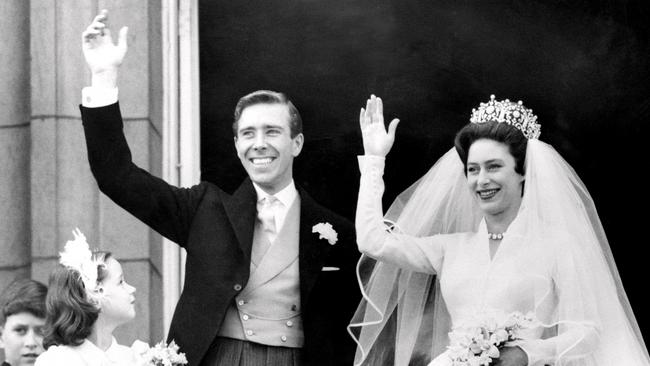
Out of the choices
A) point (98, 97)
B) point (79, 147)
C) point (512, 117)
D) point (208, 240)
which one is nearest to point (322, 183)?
point (79, 147)

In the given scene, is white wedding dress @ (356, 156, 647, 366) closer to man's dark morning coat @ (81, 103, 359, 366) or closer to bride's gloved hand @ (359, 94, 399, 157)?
bride's gloved hand @ (359, 94, 399, 157)

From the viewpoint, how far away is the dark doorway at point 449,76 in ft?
28.0

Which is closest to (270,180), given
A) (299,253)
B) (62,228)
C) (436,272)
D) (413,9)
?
(299,253)

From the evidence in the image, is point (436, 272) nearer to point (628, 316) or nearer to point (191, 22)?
point (628, 316)

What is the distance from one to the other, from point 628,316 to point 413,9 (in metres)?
2.46

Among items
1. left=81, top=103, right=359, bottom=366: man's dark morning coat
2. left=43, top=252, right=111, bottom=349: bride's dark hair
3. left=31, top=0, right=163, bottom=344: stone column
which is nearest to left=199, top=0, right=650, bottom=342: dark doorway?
left=31, top=0, right=163, bottom=344: stone column

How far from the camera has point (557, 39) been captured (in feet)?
28.1

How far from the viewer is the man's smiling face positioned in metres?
7.05

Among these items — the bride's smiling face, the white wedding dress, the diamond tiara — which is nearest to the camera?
the white wedding dress

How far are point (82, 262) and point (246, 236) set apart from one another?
76cm

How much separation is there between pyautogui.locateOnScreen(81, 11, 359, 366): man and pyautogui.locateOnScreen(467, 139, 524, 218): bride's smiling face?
0.69 metres

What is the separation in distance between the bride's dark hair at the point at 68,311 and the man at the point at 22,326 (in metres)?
0.47

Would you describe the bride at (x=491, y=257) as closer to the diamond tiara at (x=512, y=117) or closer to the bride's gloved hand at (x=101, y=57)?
the diamond tiara at (x=512, y=117)

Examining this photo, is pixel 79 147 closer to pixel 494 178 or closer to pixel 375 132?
pixel 375 132
